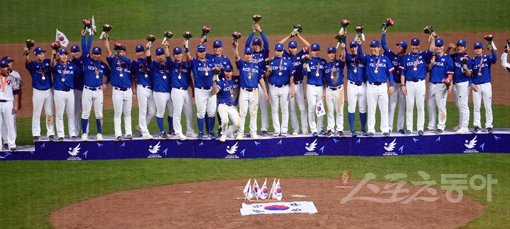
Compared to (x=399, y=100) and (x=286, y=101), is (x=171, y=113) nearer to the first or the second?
(x=286, y=101)

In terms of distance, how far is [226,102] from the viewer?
17391mm

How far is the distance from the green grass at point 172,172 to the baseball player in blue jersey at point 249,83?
100cm

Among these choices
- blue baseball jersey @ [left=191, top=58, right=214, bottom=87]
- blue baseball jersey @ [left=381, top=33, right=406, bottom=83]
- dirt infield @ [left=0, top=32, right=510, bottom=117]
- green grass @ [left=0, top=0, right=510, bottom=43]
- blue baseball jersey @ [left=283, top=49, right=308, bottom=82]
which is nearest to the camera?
blue baseball jersey @ [left=191, top=58, right=214, bottom=87]

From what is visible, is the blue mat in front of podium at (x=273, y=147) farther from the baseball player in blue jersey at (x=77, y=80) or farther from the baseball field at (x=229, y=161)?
the baseball player in blue jersey at (x=77, y=80)

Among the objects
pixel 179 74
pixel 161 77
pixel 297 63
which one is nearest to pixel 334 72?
pixel 297 63

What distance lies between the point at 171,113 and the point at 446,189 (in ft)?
20.3

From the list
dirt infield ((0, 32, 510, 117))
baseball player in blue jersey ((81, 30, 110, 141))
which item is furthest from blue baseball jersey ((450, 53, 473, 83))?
dirt infield ((0, 32, 510, 117))

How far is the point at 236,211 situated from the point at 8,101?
6482 millimetres

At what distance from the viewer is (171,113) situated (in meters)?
18.0

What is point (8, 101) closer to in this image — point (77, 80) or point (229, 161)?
point (77, 80)

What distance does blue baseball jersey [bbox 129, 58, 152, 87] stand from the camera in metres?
17.4

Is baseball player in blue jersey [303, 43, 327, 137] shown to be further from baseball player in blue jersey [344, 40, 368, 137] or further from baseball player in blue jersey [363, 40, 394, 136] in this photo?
baseball player in blue jersey [363, 40, 394, 136]

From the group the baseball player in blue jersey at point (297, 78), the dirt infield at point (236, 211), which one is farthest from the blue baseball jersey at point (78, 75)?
the baseball player in blue jersey at point (297, 78)

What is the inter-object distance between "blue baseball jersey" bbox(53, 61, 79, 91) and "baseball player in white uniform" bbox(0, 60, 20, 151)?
94 centimetres
